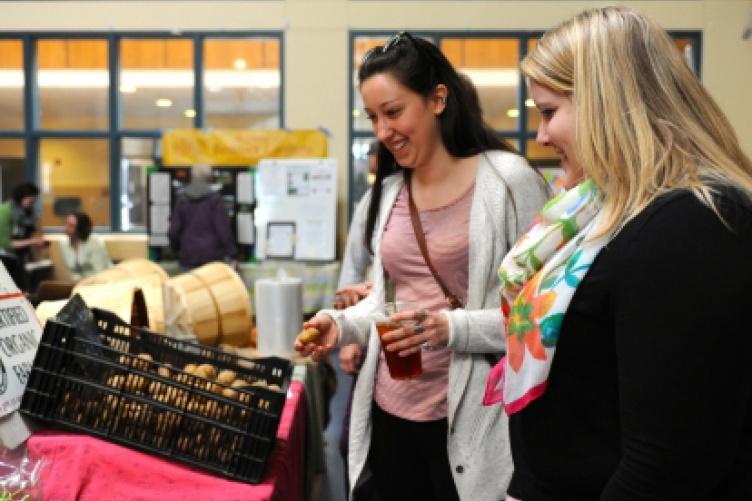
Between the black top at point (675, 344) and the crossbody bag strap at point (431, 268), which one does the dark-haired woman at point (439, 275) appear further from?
the black top at point (675, 344)

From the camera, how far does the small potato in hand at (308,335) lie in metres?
1.85

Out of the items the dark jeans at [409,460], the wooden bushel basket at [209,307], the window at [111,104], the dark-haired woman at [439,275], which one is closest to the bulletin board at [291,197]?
the window at [111,104]

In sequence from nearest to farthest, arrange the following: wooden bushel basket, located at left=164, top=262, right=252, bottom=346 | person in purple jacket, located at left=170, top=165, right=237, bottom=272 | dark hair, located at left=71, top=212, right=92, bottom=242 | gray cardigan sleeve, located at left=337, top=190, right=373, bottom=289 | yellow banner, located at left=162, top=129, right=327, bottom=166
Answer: gray cardigan sleeve, located at left=337, top=190, right=373, bottom=289 < wooden bushel basket, located at left=164, top=262, right=252, bottom=346 < person in purple jacket, located at left=170, top=165, right=237, bottom=272 < dark hair, located at left=71, top=212, right=92, bottom=242 < yellow banner, located at left=162, top=129, right=327, bottom=166

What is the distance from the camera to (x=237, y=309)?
3113 millimetres

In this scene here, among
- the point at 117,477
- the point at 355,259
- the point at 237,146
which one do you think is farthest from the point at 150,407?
the point at 237,146

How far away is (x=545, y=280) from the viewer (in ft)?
3.30

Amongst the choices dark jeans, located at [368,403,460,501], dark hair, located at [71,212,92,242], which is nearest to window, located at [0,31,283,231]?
dark hair, located at [71,212,92,242]

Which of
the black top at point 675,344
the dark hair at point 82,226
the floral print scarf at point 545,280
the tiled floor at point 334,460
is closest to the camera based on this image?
the black top at point 675,344

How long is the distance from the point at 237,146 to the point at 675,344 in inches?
304

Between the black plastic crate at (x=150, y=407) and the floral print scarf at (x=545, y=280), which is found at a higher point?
the floral print scarf at (x=545, y=280)

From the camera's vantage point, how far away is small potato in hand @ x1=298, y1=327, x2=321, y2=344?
1.85 m

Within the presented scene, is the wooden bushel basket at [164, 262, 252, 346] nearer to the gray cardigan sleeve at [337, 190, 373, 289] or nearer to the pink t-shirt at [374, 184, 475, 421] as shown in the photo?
the gray cardigan sleeve at [337, 190, 373, 289]

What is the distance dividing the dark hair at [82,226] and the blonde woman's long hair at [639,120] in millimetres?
7472

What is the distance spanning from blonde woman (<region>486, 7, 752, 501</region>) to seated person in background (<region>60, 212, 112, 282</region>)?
737cm
